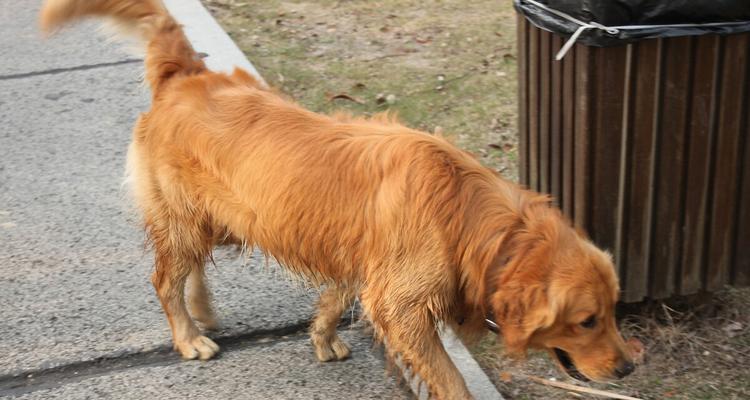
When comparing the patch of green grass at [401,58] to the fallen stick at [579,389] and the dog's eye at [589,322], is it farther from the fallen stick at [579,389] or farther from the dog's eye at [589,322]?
the dog's eye at [589,322]

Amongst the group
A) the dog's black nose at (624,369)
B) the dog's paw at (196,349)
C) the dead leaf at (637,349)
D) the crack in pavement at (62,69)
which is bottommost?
the dead leaf at (637,349)

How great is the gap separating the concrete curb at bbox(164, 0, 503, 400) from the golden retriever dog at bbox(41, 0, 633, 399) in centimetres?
39

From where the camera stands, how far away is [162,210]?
4.39 meters

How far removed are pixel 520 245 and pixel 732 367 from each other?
4.63ft

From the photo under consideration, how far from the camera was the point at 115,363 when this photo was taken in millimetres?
4426

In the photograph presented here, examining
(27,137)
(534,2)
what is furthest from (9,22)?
(534,2)

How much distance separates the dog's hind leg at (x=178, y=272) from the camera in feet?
14.4

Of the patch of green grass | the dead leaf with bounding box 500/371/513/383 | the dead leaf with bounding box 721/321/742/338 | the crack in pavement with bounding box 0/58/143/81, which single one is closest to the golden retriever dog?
the dead leaf with bounding box 500/371/513/383

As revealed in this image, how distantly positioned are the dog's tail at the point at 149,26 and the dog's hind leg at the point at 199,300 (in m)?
0.92

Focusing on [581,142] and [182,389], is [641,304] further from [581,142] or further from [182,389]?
[182,389]

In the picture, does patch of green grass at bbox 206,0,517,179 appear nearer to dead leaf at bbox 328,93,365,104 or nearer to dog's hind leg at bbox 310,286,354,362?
dead leaf at bbox 328,93,365,104

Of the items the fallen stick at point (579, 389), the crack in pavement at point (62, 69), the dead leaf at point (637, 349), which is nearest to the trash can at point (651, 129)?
the dead leaf at point (637, 349)

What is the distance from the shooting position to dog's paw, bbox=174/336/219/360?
444cm

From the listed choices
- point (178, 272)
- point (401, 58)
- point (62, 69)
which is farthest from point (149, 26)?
point (62, 69)
